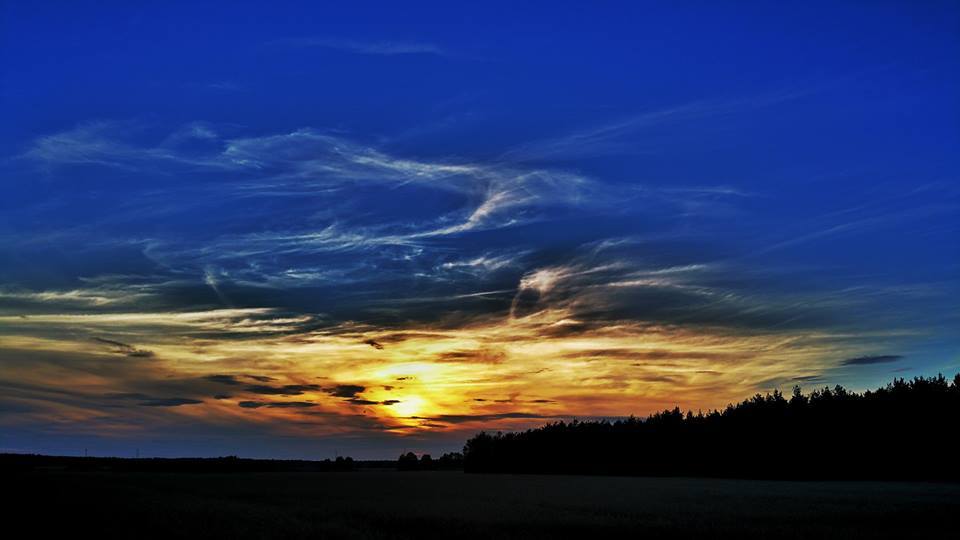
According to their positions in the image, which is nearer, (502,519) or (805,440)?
(502,519)

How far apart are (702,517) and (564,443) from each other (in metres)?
146

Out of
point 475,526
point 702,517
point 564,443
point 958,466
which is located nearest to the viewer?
point 475,526

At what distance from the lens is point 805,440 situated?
12319 cm

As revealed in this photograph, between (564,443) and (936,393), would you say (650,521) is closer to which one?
(936,393)

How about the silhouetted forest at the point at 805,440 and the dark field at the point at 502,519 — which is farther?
the silhouetted forest at the point at 805,440

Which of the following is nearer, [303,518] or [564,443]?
[303,518]

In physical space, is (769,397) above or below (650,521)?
above

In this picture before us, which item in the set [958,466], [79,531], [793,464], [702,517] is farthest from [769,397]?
[79,531]

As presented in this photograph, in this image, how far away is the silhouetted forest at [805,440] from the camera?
10906 centimetres

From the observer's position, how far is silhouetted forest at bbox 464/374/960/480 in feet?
358

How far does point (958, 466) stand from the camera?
330 feet

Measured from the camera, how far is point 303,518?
140ft

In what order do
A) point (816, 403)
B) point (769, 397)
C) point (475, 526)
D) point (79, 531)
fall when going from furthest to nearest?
point (769, 397) → point (816, 403) → point (475, 526) → point (79, 531)

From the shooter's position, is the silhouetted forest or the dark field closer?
the dark field
